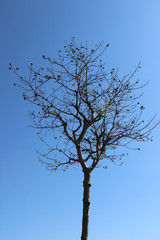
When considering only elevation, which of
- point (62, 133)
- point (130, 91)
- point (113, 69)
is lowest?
point (62, 133)

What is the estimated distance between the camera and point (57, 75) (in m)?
7.14

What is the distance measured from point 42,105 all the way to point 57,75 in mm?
926

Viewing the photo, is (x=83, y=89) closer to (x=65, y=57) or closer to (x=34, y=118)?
(x=65, y=57)

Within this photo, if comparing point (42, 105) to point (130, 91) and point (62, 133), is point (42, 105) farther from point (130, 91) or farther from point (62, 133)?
point (130, 91)

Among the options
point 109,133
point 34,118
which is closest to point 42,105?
point 34,118

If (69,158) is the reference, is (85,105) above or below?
above

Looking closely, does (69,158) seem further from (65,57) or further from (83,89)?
(65,57)

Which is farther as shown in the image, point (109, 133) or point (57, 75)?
point (57, 75)

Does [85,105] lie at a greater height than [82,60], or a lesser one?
lesser

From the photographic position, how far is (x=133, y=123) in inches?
271

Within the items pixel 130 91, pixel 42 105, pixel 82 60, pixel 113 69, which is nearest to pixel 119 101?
pixel 130 91

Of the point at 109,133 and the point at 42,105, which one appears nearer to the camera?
the point at 109,133

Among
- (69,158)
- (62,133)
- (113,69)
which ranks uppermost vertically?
(113,69)

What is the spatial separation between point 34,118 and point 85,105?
1.48m
